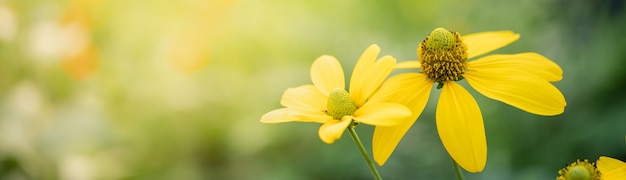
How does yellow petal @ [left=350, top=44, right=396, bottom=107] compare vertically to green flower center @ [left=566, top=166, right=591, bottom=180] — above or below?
above

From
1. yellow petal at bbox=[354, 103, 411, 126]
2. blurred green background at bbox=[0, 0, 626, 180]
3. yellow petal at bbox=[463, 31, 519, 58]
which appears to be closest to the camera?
yellow petal at bbox=[354, 103, 411, 126]

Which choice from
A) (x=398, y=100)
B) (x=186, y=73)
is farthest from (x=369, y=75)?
(x=186, y=73)

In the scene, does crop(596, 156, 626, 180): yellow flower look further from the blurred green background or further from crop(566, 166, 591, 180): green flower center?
the blurred green background

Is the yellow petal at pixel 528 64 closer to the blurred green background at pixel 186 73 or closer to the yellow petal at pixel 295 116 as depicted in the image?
the yellow petal at pixel 295 116

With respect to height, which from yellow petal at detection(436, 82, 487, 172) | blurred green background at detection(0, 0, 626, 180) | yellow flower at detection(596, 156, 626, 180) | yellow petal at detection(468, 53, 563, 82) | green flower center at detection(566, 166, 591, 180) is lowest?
yellow flower at detection(596, 156, 626, 180)

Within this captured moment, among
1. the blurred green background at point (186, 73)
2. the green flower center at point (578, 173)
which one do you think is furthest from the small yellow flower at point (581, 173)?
the blurred green background at point (186, 73)

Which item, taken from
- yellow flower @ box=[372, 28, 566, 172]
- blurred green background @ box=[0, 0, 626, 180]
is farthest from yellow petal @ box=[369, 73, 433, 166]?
blurred green background @ box=[0, 0, 626, 180]
